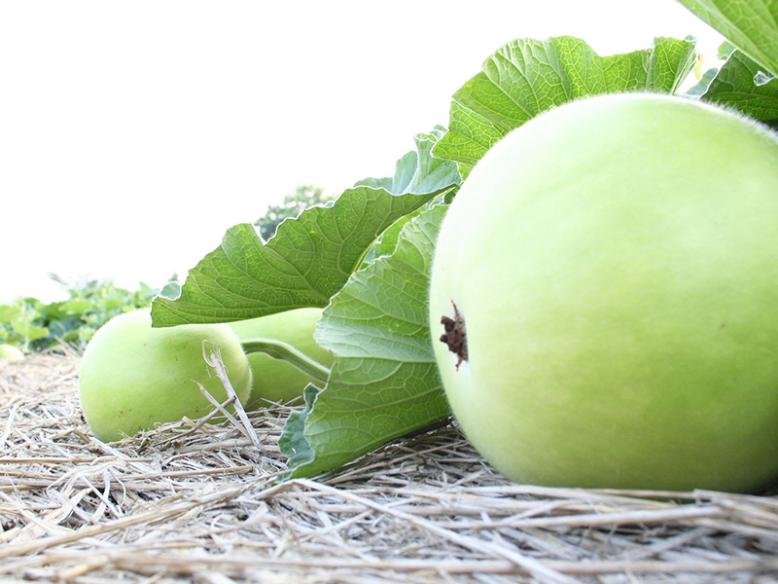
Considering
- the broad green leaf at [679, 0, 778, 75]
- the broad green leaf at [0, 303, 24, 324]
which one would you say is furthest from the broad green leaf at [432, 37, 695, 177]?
the broad green leaf at [0, 303, 24, 324]

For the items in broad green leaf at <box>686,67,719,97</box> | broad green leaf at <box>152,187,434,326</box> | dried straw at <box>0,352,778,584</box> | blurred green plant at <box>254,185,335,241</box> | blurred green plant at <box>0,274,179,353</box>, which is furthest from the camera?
blurred green plant at <box>254,185,335,241</box>

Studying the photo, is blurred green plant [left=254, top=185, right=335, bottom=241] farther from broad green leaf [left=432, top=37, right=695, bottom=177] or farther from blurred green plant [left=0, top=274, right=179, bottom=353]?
broad green leaf [left=432, top=37, right=695, bottom=177]

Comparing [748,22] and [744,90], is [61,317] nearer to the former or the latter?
[744,90]

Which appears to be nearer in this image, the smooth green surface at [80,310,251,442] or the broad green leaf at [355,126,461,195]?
the broad green leaf at [355,126,461,195]

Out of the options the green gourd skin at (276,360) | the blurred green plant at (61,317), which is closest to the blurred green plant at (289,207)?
the blurred green plant at (61,317)

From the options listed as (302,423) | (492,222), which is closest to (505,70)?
(492,222)

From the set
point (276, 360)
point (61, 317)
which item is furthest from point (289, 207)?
point (276, 360)

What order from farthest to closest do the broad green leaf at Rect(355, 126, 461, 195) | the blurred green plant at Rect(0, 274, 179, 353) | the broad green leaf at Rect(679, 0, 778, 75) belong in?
1. the blurred green plant at Rect(0, 274, 179, 353)
2. the broad green leaf at Rect(355, 126, 461, 195)
3. the broad green leaf at Rect(679, 0, 778, 75)
